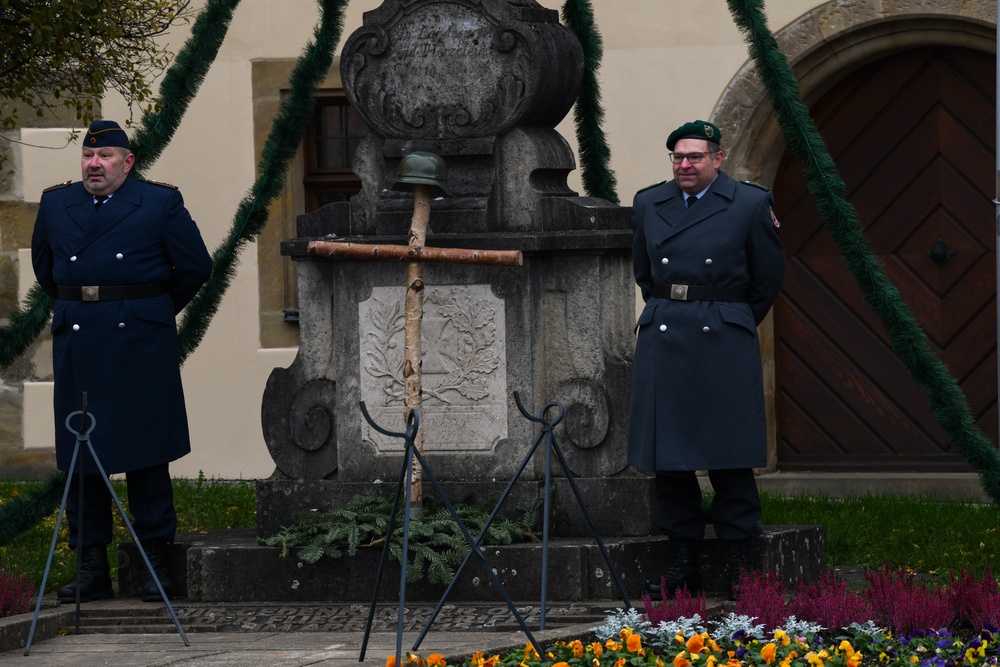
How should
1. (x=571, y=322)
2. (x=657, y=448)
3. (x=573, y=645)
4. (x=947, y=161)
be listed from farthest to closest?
(x=947, y=161), (x=571, y=322), (x=657, y=448), (x=573, y=645)

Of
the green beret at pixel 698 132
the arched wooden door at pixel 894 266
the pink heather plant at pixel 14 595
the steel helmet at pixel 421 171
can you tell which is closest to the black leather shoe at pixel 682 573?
the green beret at pixel 698 132

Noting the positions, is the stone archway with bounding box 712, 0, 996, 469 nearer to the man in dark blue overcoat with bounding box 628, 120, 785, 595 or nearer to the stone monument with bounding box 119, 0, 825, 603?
the stone monument with bounding box 119, 0, 825, 603

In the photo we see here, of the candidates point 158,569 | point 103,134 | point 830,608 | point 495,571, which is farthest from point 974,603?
point 103,134

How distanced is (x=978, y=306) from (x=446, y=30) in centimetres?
547

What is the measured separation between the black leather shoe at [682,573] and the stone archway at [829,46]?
5.13 metres

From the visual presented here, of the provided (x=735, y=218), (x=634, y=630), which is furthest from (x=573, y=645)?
(x=735, y=218)

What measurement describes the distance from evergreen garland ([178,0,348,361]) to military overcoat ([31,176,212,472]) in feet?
2.73

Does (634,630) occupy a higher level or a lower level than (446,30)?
lower

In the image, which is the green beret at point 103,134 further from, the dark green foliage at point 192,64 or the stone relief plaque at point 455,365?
the stone relief plaque at point 455,365

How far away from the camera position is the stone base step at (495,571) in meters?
6.77

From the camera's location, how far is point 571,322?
731 centimetres

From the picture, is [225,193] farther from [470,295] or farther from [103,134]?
[470,295]

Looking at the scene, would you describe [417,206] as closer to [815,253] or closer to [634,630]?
[634,630]

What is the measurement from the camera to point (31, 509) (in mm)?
8016
